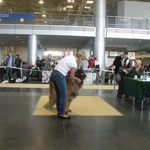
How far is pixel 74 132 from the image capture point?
3.88 meters

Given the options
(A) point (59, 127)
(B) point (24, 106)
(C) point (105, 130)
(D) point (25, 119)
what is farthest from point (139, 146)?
(B) point (24, 106)

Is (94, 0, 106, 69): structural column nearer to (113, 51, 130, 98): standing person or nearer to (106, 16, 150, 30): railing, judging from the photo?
(106, 16, 150, 30): railing

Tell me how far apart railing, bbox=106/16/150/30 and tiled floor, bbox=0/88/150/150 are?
13.6m

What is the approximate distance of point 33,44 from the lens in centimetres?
1852

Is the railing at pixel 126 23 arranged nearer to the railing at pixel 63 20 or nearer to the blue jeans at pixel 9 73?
the railing at pixel 63 20

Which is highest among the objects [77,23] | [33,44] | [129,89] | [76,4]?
[76,4]

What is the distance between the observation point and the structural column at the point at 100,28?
17.1 metres

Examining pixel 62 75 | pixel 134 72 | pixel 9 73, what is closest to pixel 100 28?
pixel 9 73

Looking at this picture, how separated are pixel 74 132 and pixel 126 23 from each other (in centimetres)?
1613

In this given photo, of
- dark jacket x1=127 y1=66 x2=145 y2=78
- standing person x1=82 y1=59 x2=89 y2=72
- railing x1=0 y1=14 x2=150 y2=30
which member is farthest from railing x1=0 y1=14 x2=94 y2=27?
dark jacket x1=127 y1=66 x2=145 y2=78

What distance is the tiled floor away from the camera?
10.7ft

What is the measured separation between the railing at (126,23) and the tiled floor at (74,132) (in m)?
13.6

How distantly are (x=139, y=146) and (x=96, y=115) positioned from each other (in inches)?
75.4

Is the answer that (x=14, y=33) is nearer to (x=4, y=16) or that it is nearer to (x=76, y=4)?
(x=4, y=16)
